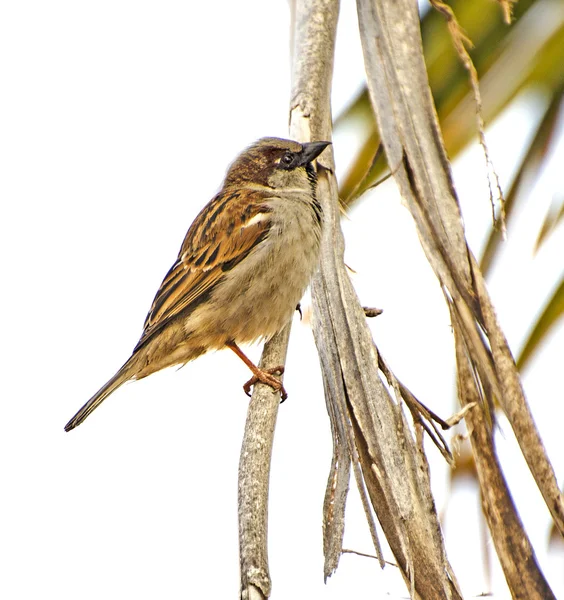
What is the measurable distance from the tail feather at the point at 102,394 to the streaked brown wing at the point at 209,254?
157 millimetres

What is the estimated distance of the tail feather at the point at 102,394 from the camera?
3391 mm

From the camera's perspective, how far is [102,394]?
3.48m

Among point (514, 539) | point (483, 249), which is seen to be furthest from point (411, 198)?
point (514, 539)

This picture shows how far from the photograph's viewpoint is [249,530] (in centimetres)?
173

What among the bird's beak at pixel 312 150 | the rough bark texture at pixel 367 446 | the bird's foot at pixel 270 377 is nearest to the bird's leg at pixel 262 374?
the bird's foot at pixel 270 377

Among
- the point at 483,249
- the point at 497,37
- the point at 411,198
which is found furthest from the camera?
the point at 497,37

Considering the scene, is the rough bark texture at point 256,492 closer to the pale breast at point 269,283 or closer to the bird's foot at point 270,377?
the bird's foot at point 270,377

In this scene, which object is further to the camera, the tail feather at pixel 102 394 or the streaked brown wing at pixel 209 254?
the streaked brown wing at pixel 209 254

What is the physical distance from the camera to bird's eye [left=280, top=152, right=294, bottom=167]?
3873 mm

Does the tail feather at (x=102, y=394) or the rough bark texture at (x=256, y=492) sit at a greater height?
the tail feather at (x=102, y=394)

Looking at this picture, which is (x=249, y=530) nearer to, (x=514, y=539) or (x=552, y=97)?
(x=514, y=539)

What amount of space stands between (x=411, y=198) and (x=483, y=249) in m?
0.58

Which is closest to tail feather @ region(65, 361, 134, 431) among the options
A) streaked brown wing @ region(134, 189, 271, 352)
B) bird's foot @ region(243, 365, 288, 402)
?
streaked brown wing @ region(134, 189, 271, 352)

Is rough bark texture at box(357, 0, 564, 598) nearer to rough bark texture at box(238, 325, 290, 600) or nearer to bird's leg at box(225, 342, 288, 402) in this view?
rough bark texture at box(238, 325, 290, 600)
